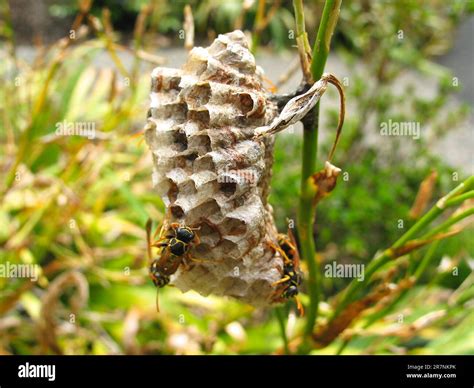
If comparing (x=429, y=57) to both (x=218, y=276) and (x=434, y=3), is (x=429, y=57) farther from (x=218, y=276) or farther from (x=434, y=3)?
(x=218, y=276)

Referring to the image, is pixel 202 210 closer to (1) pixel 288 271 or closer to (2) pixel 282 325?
(1) pixel 288 271

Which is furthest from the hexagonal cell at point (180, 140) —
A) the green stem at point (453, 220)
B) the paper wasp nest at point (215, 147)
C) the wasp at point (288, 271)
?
the green stem at point (453, 220)

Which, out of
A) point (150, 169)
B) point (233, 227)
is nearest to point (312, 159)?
point (233, 227)

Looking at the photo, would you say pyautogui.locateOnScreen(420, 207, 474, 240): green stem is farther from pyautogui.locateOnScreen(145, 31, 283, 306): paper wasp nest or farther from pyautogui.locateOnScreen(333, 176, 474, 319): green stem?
pyautogui.locateOnScreen(145, 31, 283, 306): paper wasp nest

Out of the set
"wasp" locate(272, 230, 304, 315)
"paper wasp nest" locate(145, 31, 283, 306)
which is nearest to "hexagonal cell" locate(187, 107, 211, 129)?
"paper wasp nest" locate(145, 31, 283, 306)

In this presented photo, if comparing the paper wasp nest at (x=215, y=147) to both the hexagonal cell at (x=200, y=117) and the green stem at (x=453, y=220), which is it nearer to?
the hexagonal cell at (x=200, y=117)
